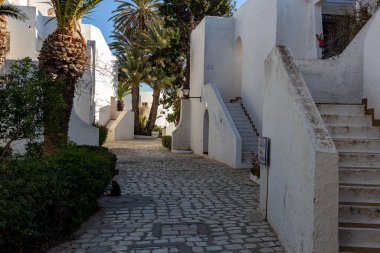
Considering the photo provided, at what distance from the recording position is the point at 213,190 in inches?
351

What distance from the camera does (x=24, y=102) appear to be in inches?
275

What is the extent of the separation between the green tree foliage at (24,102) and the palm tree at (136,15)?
82.7 ft

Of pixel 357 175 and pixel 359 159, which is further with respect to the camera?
pixel 359 159

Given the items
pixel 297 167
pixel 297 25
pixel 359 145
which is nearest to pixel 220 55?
pixel 297 25

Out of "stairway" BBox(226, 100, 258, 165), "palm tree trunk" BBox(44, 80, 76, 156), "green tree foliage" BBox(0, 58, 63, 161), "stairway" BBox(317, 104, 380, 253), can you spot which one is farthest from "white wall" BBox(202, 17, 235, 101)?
"stairway" BBox(317, 104, 380, 253)

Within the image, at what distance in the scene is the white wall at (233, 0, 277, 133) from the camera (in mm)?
13422

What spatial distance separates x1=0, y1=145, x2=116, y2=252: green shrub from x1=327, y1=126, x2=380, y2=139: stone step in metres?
3.99

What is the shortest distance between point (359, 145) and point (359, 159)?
36 centimetres

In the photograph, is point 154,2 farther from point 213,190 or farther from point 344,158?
point 344,158

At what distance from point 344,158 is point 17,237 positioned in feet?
14.2

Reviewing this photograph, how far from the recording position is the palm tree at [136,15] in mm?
31672

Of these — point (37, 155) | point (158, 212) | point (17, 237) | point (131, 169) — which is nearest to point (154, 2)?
point (131, 169)

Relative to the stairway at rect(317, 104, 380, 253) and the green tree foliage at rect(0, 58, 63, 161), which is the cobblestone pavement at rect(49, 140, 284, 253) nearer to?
the stairway at rect(317, 104, 380, 253)

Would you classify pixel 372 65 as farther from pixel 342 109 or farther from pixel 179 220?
pixel 179 220
